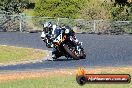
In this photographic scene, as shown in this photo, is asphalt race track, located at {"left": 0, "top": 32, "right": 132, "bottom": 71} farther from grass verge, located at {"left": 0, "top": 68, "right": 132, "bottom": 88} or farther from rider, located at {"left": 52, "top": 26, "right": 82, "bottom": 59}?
grass verge, located at {"left": 0, "top": 68, "right": 132, "bottom": 88}

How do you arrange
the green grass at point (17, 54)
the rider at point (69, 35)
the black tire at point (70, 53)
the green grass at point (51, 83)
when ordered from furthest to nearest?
the green grass at point (17, 54)
the black tire at point (70, 53)
the rider at point (69, 35)
the green grass at point (51, 83)

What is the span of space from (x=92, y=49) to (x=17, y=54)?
4.80 meters

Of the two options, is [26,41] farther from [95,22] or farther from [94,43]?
[95,22]

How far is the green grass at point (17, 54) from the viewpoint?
27.5 m

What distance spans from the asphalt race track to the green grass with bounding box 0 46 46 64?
209 cm

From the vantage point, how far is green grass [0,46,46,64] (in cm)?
2755

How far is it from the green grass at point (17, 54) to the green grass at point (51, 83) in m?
9.40

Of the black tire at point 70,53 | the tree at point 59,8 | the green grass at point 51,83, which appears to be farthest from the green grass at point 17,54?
the tree at point 59,8

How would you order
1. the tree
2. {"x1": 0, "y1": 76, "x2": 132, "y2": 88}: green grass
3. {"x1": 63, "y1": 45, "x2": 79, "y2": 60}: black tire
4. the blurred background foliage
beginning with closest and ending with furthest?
{"x1": 0, "y1": 76, "x2": 132, "y2": 88}: green grass → {"x1": 63, "y1": 45, "x2": 79, "y2": 60}: black tire → the blurred background foliage → the tree

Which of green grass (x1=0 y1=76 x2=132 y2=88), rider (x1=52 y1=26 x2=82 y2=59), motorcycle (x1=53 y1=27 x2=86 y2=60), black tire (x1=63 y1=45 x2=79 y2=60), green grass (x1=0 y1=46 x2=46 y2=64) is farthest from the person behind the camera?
green grass (x1=0 y1=46 x2=46 y2=64)

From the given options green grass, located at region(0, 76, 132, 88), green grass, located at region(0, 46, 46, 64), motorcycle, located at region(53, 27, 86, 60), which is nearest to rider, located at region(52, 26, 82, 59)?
motorcycle, located at region(53, 27, 86, 60)

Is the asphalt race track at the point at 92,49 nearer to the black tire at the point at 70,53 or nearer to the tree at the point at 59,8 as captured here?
A: the black tire at the point at 70,53

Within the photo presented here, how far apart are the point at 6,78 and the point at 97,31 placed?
1081 inches

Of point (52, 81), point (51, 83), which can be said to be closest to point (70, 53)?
point (52, 81)
